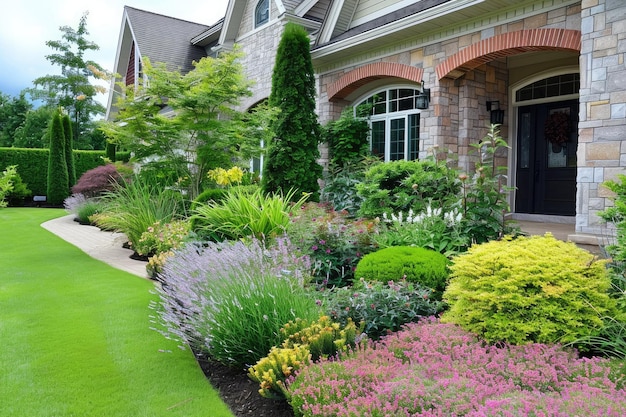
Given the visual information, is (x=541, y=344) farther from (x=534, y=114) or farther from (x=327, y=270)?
(x=534, y=114)

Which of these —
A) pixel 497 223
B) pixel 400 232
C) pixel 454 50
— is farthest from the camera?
pixel 454 50

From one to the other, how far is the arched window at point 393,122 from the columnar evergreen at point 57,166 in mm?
13348

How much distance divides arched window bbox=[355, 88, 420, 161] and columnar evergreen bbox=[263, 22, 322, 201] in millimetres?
1905

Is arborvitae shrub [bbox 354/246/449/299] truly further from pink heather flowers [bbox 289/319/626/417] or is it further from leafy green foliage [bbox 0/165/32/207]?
leafy green foliage [bbox 0/165/32/207]

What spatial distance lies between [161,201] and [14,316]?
4.24 meters

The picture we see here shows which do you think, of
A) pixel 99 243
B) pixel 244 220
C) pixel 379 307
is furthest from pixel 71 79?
pixel 379 307

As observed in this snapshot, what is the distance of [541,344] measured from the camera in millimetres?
2916

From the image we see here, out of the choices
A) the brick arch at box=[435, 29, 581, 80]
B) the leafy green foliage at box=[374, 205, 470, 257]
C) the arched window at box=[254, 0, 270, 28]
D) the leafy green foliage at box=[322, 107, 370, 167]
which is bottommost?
the leafy green foliage at box=[374, 205, 470, 257]

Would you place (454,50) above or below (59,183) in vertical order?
above

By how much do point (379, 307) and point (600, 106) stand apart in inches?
164

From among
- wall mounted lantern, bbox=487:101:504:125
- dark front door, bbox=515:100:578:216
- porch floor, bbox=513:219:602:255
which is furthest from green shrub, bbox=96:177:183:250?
dark front door, bbox=515:100:578:216

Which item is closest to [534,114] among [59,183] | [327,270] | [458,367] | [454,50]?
[454,50]

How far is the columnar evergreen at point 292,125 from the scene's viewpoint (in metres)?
9.05

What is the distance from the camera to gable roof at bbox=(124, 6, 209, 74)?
1855 cm
